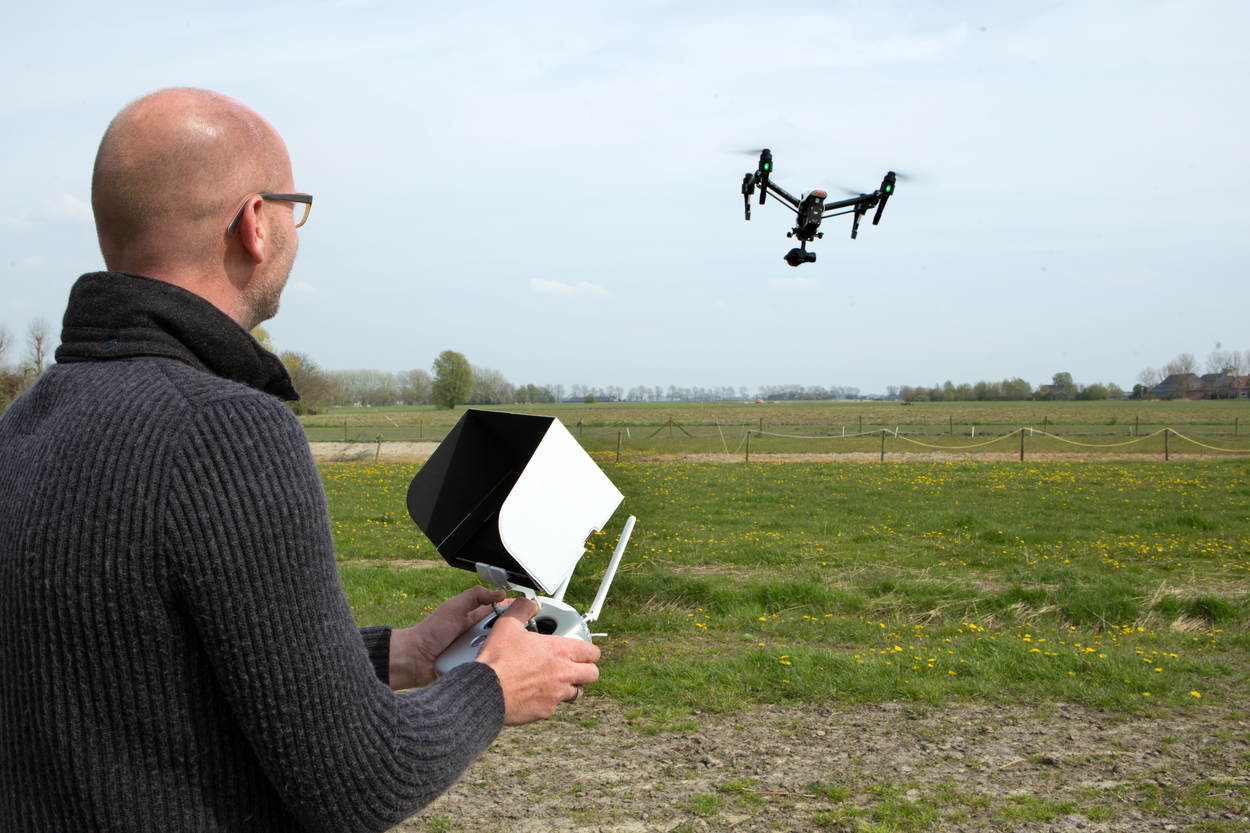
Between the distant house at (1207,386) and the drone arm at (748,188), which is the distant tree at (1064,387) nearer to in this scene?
the distant house at (1207,386)

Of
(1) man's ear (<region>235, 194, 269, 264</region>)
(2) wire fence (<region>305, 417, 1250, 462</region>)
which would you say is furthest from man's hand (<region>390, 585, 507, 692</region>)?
(2) wire fence (<region>305, 417, 1250, 462</region>)

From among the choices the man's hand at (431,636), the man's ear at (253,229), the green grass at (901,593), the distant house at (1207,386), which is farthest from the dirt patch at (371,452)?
the distant house at (1207,386)

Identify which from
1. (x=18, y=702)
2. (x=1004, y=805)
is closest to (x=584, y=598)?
(x=1004, y=805)

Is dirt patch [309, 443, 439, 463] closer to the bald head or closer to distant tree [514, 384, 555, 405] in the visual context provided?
distant tree [514, 384, 555, 405]

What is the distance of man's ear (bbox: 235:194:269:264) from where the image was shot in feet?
4.72

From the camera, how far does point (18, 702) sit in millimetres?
1318

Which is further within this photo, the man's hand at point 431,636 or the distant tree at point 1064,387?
the distant tree at point 1064,387

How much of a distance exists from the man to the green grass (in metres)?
4.76

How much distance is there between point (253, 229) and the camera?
145 centimetres

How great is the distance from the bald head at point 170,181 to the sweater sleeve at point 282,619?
290mm

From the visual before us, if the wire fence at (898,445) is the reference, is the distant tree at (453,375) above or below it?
above

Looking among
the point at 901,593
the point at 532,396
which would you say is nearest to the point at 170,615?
the point at 901,593

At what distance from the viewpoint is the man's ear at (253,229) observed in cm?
144

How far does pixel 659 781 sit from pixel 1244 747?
3.34 m
